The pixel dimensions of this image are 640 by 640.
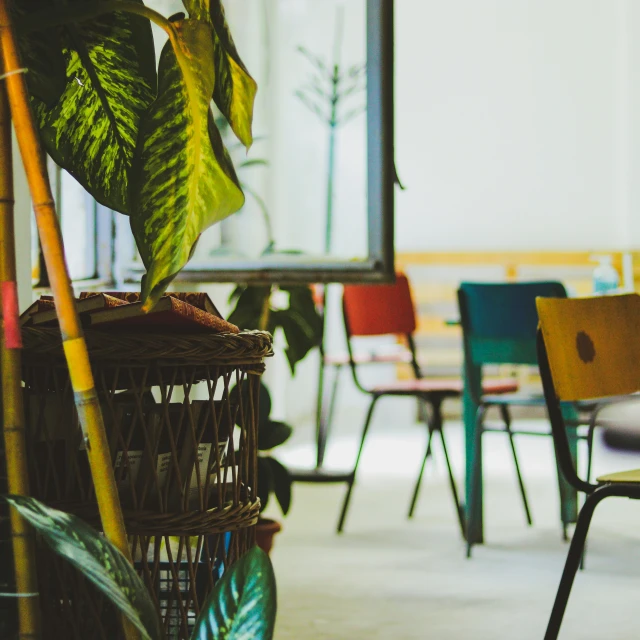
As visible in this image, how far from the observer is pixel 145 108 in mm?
1295

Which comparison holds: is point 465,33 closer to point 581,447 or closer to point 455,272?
point 455,272

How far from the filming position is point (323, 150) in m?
3.02

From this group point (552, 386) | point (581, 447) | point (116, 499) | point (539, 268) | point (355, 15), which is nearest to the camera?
point (116, 499)

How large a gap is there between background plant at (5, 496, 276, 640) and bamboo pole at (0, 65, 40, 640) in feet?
0.43

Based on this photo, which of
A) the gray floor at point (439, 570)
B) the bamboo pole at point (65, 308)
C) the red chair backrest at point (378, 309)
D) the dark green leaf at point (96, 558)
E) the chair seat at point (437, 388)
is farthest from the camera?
the red chair backrest at point (378, 309)

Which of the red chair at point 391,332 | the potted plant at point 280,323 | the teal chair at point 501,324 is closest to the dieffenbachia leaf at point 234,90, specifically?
the potted plant at point 280,323

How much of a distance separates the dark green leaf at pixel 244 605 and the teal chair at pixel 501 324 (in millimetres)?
1874

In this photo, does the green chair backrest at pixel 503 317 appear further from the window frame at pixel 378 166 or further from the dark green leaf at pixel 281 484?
the dark green leaf at pixel 281 484

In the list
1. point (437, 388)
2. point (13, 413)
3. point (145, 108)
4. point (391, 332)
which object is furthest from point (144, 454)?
point (391, 332)

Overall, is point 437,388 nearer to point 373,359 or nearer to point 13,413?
point 373,359

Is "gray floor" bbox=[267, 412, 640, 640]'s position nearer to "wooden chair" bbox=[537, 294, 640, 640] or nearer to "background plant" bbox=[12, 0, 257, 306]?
"wooden chair" bbox=[537, 294, 640, 640]

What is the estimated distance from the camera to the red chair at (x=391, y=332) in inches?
123

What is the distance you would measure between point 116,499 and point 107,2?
1.87 feet

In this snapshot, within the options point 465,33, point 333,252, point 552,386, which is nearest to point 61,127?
point 552,386
